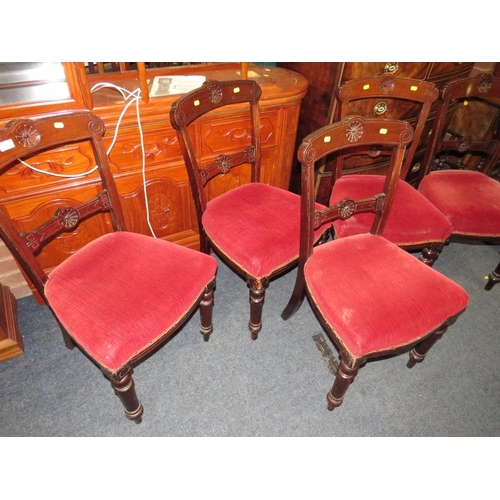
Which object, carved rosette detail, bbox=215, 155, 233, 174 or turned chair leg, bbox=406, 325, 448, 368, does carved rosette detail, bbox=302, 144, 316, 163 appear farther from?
turned chair leg, bbox=406, 325, 448, 368

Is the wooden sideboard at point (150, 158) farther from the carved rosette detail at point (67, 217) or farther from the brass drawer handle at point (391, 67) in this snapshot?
the brass drawer handle at point (391, 67)

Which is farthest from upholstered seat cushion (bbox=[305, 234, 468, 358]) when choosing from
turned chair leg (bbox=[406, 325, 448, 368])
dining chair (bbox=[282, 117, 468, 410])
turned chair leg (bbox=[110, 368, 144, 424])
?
turned chair leg (bbox=[110, 368, 144, 424])

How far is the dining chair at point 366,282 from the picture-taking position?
118cm

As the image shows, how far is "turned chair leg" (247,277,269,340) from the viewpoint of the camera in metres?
1.50

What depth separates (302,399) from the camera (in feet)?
5.20

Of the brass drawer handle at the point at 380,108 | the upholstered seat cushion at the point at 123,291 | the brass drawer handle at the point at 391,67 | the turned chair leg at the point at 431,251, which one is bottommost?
the turned chair leg at the point at 431,251

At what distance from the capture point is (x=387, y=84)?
173 cm

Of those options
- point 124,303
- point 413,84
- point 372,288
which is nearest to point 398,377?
point 372,288

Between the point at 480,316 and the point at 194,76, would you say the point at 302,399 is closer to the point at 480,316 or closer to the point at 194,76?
the point at 480,316

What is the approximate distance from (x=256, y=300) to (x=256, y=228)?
345 millimetres

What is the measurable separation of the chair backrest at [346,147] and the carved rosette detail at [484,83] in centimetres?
89

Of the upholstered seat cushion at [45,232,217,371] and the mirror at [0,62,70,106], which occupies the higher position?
the mirror at [0,62,70,106]

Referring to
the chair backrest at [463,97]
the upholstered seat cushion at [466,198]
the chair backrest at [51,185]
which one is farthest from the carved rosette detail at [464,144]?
the chair backrest at [51,185]

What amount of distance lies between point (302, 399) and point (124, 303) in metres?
0.95
